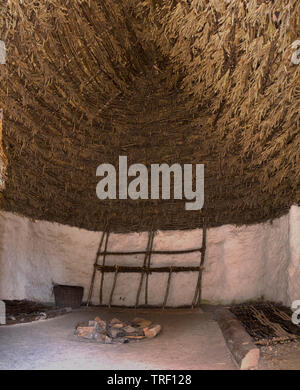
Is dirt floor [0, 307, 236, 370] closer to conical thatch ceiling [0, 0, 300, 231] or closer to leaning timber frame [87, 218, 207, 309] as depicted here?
leaning timber frame [87, 218, 207, 309]

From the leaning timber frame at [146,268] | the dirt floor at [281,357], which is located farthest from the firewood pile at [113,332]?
the leaning timber frame at [146,268]

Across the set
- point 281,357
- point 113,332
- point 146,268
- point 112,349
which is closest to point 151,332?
point 113,332

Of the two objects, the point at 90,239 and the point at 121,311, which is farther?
the point at 90,239

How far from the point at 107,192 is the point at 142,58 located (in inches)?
65.6

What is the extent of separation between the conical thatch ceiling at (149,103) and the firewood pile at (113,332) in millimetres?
1713

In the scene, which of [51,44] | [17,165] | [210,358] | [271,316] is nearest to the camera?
[210,358]

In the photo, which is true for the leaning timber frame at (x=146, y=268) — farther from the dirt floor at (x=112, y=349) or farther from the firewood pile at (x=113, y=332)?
the firewood pile at (x=113, y=332)

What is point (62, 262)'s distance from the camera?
15.4ft

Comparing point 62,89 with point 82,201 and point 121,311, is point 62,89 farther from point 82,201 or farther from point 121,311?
point 121,311

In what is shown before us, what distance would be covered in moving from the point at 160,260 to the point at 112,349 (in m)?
2.02

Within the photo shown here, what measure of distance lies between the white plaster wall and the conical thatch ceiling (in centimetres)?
16

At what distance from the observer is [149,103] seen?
4.59 meters

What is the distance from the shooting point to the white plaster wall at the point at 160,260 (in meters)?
3.99
